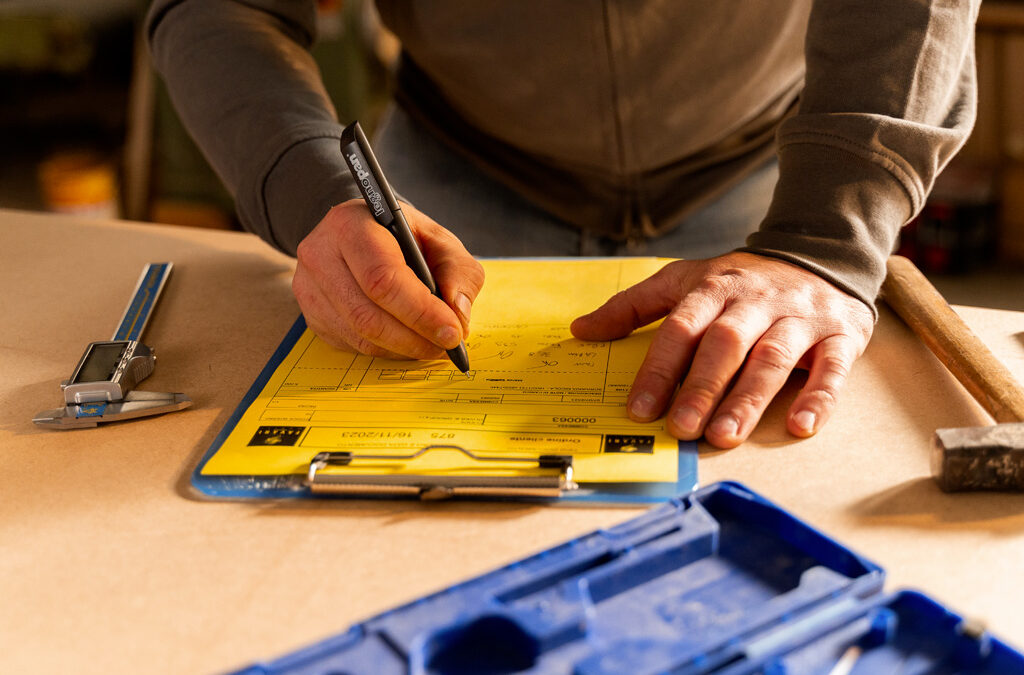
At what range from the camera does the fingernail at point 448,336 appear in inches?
27.2

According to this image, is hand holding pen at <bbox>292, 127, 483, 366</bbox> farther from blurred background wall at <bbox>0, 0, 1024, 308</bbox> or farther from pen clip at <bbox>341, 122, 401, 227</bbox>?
blurred background wall at <bbox>0, 0, 1024, 308</bbox>

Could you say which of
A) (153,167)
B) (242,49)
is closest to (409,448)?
(242,49)

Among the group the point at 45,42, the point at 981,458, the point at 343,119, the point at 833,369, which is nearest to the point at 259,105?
the point at 833,369

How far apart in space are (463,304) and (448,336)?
0.05 m

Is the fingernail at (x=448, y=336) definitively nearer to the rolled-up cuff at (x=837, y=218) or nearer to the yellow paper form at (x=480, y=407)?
the yellow paper form at (x=480, y=407)

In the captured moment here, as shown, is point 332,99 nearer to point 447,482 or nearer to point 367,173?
point 367,173

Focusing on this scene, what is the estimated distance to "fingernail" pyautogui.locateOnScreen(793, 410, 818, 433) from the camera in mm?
610

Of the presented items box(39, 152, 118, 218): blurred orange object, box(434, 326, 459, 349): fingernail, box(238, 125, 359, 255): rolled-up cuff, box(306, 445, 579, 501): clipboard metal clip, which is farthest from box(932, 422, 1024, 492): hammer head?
box(39, 152, 118, 218): blurred orange object

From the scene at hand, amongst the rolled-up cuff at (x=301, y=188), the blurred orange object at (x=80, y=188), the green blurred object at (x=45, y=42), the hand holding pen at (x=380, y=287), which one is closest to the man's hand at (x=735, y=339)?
the hand holding pen at (x=380, y=287)

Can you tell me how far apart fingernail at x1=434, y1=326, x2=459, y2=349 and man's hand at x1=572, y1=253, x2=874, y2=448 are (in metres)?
0.11

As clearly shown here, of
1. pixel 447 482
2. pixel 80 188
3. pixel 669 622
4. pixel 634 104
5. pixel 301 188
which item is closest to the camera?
pixel 669 622

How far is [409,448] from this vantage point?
1.97 feet

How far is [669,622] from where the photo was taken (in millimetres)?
444

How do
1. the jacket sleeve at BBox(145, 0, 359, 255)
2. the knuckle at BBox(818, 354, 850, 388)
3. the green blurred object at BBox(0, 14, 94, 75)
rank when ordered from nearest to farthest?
the knuckle at BBox(818, 354, 850, 388) < the jacket sleeve at BBox(145, 0, 359, 255) < the green blurred object at BBox(0, 14, 94, 75)
